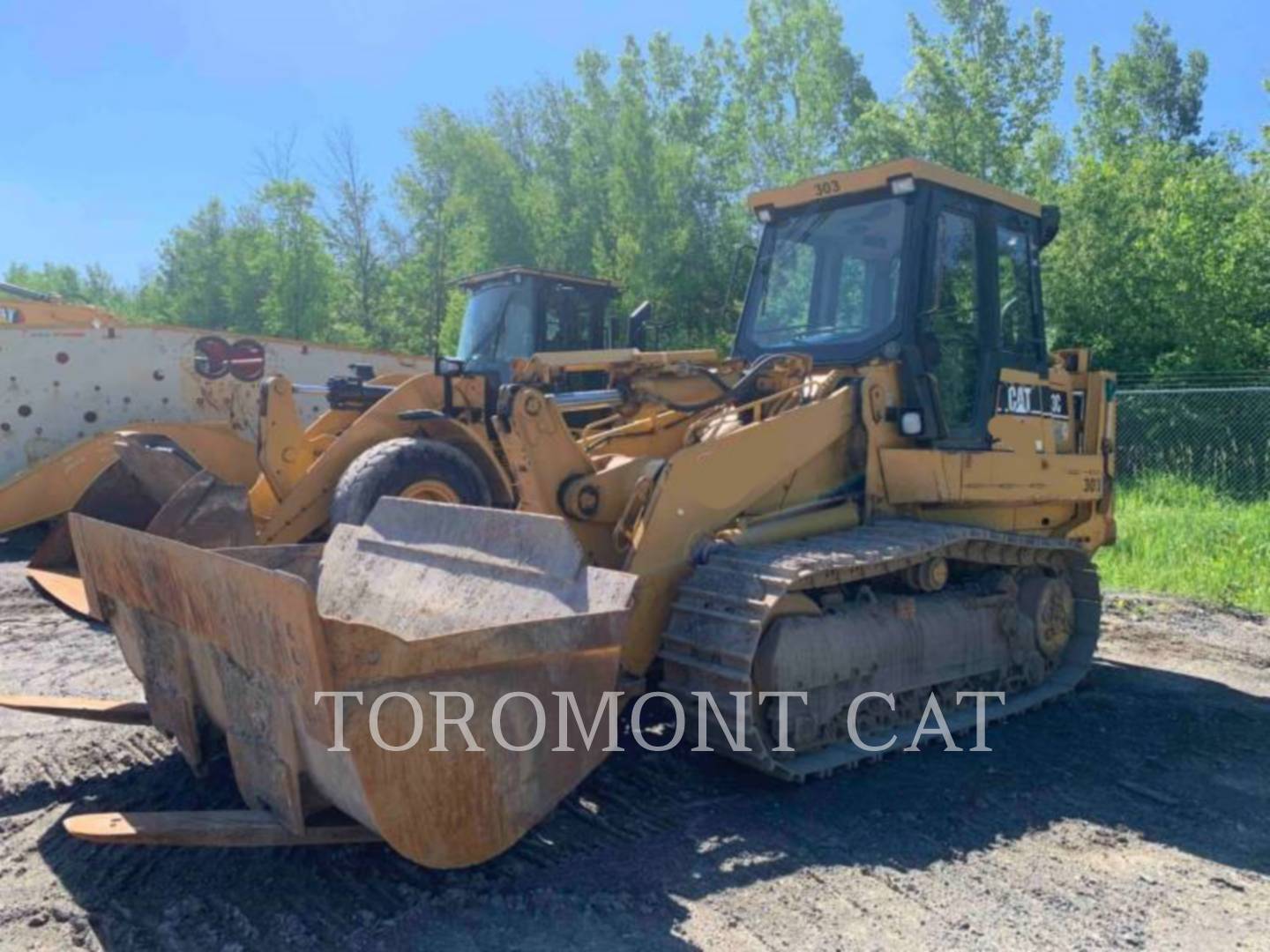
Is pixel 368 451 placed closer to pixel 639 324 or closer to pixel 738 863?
pixel 639 324

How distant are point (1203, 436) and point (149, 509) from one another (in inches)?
544

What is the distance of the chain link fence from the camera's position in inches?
559

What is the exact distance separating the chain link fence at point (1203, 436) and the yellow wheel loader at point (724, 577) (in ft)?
28.0

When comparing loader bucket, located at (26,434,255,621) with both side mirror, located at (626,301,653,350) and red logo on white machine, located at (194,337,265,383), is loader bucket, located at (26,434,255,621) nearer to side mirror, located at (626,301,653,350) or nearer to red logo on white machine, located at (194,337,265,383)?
side mirror, located at (626,301,653,350)

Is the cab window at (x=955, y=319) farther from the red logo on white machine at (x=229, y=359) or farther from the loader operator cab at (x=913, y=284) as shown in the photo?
the red logo on white machine at (x=229, y=359)

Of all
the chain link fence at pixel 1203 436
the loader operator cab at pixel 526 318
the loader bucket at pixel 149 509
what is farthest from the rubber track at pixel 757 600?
the chain link fence at pixel 1203 436

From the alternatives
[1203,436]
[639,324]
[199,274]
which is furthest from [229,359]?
[199,274]

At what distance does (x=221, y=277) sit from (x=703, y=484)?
95.1 feet

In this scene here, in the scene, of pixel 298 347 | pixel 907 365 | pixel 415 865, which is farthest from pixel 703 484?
pixel 298 347

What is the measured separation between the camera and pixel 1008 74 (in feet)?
71.7

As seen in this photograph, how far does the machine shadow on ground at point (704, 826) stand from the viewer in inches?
137

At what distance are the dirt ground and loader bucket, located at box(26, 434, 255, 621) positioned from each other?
0.75 metres

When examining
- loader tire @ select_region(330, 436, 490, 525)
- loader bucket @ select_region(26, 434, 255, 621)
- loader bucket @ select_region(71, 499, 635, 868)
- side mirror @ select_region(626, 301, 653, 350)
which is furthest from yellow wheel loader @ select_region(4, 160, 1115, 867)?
loader tire @ select_region(330, 436, 490, 525)

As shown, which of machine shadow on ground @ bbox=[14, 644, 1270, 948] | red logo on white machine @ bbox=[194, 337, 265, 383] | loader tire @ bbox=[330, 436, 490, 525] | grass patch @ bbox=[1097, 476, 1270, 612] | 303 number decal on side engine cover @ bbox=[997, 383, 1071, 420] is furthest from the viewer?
red logo on white machine @ bbox=[194, 337, 265, 383]
